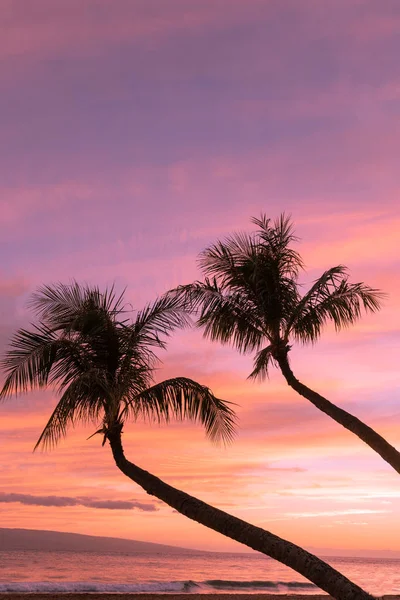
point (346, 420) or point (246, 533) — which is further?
point (346, 420)

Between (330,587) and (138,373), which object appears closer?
(330,587)

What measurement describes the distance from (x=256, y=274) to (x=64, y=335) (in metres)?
4.14

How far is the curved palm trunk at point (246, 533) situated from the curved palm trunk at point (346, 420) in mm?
3086

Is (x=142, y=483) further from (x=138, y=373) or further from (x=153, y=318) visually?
(x=153, y=318)

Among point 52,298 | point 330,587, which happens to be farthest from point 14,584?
point 330,587

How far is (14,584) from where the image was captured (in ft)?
131

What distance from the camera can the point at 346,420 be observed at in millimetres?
15016

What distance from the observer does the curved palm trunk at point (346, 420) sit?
14.8 m

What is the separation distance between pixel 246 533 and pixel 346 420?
3.62m

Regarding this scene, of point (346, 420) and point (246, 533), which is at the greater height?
point (346, 420)

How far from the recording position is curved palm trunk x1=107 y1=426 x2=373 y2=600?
12.0 m

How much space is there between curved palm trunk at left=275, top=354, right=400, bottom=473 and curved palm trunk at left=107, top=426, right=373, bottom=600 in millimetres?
3086

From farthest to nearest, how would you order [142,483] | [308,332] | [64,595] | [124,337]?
[64,595]
[308,332]
[124,337]
[142,483]

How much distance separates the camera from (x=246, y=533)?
41.1 feet
